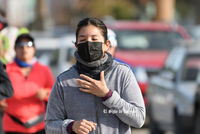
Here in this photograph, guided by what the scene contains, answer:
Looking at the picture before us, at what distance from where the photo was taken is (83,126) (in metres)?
2.69

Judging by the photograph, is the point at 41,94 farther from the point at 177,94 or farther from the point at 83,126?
the point at 177,94

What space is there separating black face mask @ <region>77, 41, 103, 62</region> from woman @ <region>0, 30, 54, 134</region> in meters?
1.59

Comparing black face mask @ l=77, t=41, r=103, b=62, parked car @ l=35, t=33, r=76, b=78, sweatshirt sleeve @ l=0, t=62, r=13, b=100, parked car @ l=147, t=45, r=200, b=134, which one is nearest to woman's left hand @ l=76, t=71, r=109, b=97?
black face mask @ l=77, t=41, r=103, b=62

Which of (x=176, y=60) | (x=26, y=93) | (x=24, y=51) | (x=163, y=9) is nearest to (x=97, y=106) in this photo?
(x=26, y=93)

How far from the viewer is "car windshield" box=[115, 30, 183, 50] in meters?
9.83

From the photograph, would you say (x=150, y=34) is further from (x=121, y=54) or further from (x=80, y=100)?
(x=80, y=100)

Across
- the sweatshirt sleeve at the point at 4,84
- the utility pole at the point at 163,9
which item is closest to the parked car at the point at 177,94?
the sweatshirt sleeve at the point at 4,84

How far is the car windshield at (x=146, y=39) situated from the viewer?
9.83m

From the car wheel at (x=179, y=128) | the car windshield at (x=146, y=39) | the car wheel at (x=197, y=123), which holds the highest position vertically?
the car windshield at (x=146, y=39)

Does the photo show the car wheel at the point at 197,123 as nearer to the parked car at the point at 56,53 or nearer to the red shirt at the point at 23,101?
the red shirt at the point at 23,101

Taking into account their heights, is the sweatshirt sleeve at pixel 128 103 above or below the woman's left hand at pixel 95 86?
below

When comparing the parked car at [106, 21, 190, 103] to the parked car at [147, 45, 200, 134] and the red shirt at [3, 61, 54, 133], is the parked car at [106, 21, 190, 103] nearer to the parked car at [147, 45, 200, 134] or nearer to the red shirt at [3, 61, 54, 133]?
the parked car at [147, 45, 200, 134]

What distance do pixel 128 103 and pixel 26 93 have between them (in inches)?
75.4

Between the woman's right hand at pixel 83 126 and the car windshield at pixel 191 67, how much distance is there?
432cm
